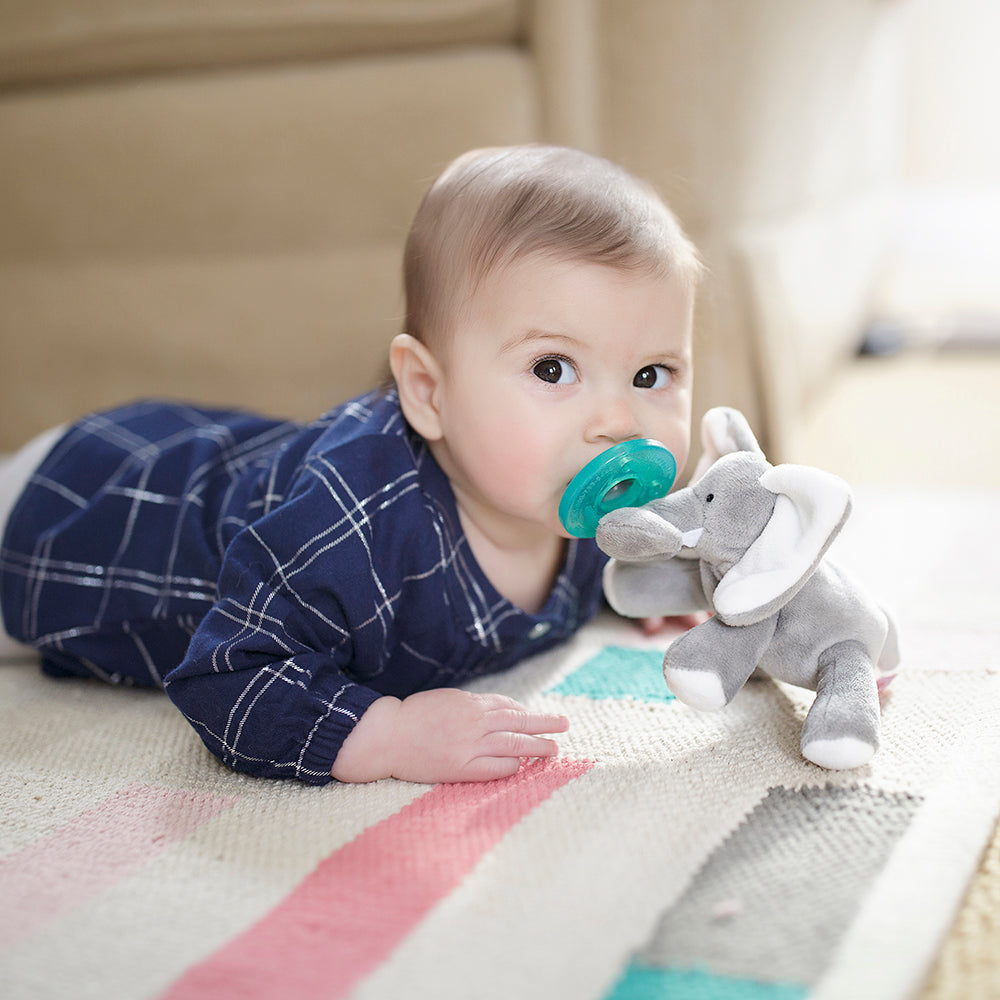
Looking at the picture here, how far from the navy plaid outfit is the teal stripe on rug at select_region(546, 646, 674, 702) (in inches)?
1.7

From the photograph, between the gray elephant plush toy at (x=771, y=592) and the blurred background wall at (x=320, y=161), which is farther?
the blurred background wall at (x=320, y=161)

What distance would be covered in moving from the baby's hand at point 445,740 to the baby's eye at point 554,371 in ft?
0.66

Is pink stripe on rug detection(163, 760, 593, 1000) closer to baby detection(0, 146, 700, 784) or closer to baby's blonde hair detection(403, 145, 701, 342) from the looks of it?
baby detection(0, 146, 700, 784)

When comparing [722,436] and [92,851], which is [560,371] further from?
[92,851]

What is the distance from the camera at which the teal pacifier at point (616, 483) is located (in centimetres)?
64

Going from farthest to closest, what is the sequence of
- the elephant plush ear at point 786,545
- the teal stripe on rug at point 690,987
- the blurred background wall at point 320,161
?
the blurred background wall at point 320,161 → the elephant plush ear at point 786,545 → the teal stripe on rug at point 690,987

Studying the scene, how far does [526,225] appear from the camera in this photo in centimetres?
67

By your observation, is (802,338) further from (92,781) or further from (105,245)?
(92,781)

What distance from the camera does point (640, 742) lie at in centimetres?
63

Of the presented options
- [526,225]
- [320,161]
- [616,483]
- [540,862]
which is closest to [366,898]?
[540,862]

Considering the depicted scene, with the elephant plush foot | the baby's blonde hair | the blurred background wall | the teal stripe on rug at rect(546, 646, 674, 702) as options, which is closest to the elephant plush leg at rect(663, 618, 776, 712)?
the elephant plush foot

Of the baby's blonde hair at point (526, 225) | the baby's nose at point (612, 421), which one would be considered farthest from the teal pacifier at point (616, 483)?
the baby's blonde hair at point (526, 225)

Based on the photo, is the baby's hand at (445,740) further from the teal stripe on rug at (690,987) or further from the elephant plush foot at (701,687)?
the teal stripe on rug at (690,987)

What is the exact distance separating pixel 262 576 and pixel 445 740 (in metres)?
0.16
